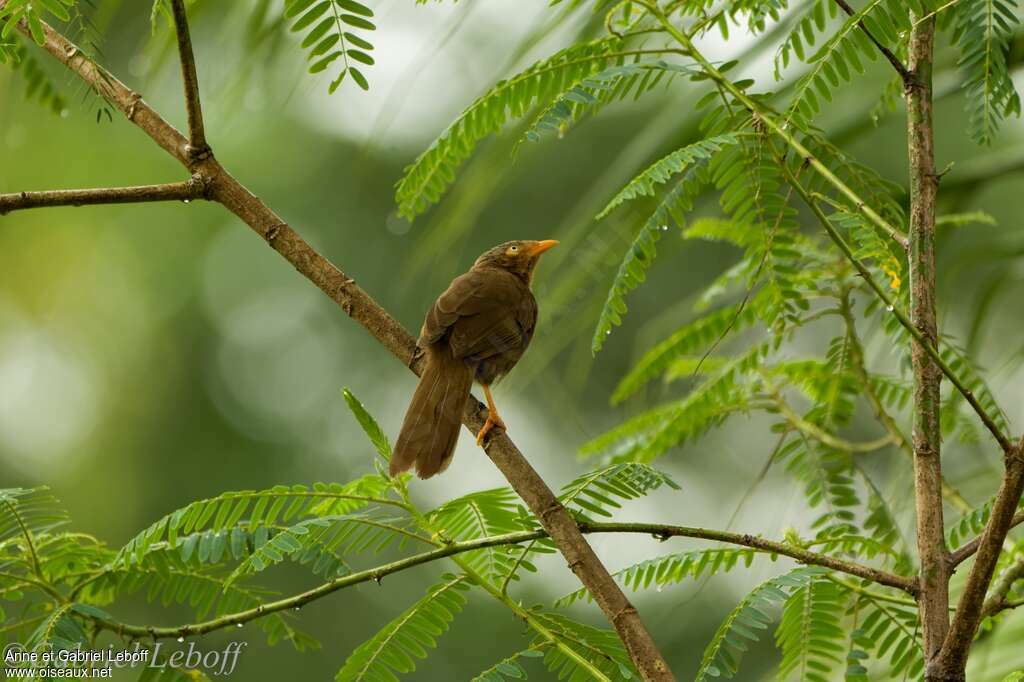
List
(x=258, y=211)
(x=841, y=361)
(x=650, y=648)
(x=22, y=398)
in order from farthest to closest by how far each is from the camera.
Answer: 1. (x=22, y=398)
2. (x=841, y=361)
3. (x=258, y=211)
4. (x=650, y=648)

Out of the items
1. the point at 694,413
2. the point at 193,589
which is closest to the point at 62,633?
the point at 193,589

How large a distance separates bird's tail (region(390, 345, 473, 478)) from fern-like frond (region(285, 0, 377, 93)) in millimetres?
944

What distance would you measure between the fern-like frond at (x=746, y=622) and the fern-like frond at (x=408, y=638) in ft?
1.16

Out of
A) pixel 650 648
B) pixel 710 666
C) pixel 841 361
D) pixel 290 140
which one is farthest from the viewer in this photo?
pixel 290 140

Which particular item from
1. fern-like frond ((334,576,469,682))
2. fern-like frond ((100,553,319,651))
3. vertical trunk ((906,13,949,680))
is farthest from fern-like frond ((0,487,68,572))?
vertical trunk ((906,13,949,680))

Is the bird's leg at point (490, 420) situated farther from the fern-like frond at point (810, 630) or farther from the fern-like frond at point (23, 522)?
the fern-like frond at point (23, 522)

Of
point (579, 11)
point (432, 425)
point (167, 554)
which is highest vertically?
point (579, 11)

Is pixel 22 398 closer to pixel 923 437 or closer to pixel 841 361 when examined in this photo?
pixel 841 361

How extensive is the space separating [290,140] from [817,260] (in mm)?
8386

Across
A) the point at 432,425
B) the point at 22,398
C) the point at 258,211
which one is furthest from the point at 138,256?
the point at 258,211

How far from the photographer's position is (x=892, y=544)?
2.06m

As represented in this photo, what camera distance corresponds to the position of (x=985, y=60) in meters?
1.64

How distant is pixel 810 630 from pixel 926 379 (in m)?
0.45

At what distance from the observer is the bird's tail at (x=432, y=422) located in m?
2.52
